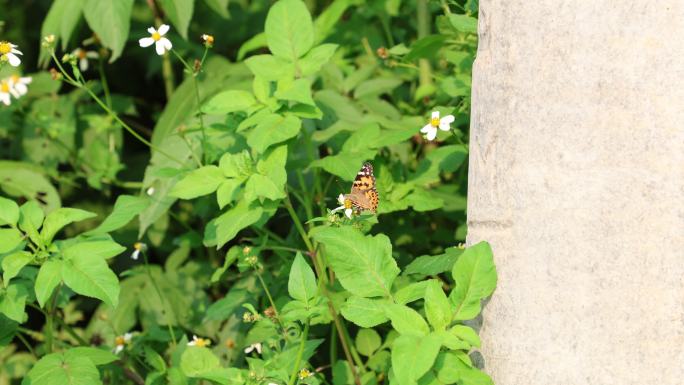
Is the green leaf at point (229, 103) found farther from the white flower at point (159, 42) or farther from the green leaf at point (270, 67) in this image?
the white flower at point (159, 42)

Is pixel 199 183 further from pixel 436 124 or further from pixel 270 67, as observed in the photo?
pixel 436 124

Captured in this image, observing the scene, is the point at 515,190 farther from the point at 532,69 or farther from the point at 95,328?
the point at 95,328

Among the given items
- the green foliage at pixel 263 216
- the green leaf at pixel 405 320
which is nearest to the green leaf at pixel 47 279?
the green foliage at pixel 263 216

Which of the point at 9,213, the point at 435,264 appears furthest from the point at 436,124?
the point at 9,213

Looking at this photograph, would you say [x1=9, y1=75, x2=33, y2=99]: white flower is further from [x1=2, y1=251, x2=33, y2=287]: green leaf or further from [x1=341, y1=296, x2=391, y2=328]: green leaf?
[x1=341, y1=296, x2=391, y2=328]: green leaf

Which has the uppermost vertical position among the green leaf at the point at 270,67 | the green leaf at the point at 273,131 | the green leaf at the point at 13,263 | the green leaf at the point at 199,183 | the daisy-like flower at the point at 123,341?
the green leaf at the point at 270,67

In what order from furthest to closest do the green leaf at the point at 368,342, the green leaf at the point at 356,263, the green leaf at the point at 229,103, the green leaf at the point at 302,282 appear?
the green leaf at the point at 368,342 → the green leaf at the point at 229,103 → the green leaf at the point at 302,282 → the green leaf at the point at 356,263
